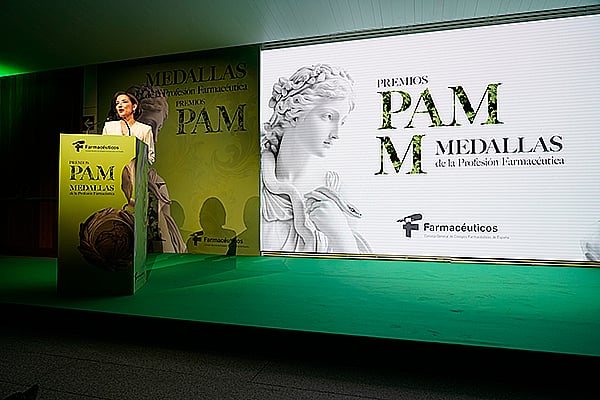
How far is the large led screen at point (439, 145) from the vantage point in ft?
10.1

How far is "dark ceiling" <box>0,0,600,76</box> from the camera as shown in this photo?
2969 mm

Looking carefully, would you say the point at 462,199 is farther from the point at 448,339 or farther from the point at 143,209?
the point at 143,209

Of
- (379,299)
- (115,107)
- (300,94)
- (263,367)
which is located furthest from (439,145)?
(115,107)

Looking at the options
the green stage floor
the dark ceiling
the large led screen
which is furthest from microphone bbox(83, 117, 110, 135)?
the large led screen

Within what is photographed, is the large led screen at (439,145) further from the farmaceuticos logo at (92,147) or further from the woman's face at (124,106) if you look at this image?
the farmaceuticos logo at (92,147)

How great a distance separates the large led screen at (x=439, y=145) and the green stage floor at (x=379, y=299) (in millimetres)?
315

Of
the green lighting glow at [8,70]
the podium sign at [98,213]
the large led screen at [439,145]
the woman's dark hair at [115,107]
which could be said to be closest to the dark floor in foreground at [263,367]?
the podium sign at [98,213]

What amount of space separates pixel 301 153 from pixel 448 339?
7.76ft

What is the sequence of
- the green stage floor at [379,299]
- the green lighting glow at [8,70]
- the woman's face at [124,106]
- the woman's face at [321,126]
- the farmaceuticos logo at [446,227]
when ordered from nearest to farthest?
the green stage floor at [379,299]
the farmaceuticos logo at [446,227]
the woman's face at [321,126]
the woman's face at [124,106]
the green lighting glow at [8,70]

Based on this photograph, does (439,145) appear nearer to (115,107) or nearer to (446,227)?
(446,227)

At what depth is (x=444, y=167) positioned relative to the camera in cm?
332

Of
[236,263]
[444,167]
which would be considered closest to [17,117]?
[236,263]

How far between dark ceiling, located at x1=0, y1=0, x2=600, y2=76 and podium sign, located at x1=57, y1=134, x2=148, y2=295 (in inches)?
56.7

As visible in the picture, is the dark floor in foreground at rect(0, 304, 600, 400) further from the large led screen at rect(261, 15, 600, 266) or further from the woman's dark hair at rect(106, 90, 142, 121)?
the woman's dark hair at rect(106, 90, 142, 121)
